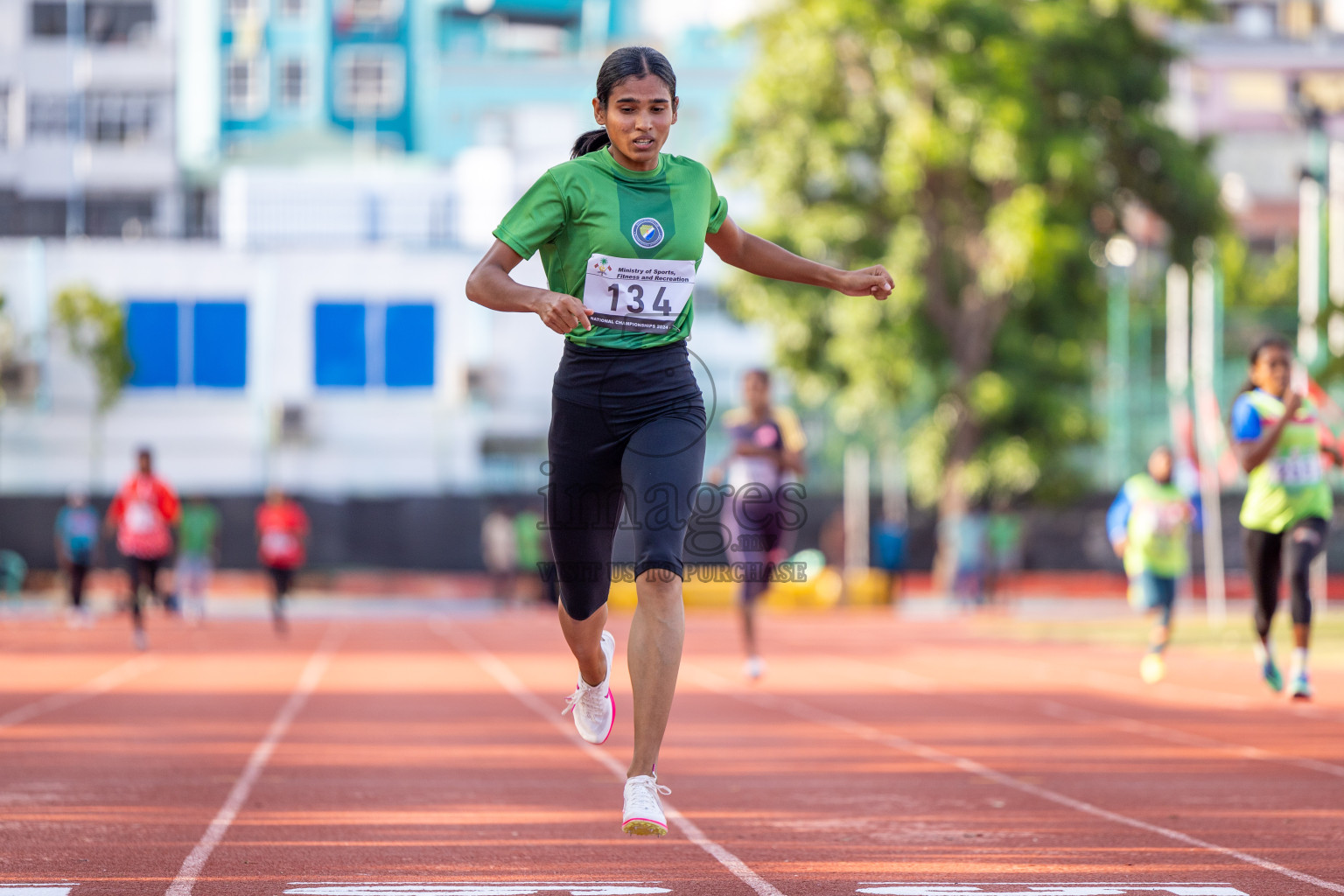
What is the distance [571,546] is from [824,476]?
1446 inches

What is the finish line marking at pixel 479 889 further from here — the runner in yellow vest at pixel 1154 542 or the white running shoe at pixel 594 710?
the runner in yellow vest at pixel 1154 542

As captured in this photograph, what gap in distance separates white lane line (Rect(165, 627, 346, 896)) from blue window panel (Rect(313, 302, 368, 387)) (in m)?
27.6

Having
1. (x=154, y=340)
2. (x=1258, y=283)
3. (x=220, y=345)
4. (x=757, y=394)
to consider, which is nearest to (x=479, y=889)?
(x=757, y=394)

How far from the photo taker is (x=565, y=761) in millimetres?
9609

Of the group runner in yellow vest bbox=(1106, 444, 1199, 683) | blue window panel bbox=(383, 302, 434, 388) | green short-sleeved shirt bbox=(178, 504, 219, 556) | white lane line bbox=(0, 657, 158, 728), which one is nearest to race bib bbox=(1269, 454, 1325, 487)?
runner in yellow vest bbox=(1106, 444, 1199, 683)

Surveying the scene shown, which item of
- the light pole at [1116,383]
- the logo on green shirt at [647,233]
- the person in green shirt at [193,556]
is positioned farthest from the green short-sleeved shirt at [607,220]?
the light pole at [1116,383]

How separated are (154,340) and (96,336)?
6.47 feet

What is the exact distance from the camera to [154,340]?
44281 millimetres

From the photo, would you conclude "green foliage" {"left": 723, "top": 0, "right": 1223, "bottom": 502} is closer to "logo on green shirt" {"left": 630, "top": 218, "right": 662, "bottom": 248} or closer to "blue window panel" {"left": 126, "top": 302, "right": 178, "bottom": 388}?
"blue window panel" {"left": 126, "top": 302, "right": 178, "bottom": 388}

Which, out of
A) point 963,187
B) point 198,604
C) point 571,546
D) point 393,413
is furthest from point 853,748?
point 393,413

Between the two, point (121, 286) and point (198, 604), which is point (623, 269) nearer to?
point (198, 604)

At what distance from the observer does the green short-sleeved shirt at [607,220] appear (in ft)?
18.9

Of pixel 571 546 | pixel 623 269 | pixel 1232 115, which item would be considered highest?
pixel 1232 115

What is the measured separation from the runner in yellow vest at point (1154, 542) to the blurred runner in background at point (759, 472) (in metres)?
3.10
